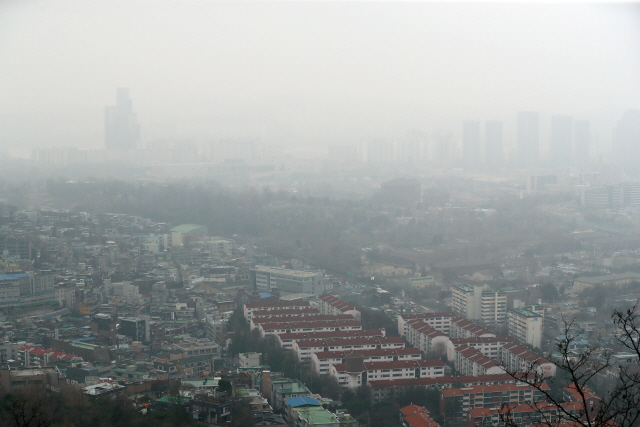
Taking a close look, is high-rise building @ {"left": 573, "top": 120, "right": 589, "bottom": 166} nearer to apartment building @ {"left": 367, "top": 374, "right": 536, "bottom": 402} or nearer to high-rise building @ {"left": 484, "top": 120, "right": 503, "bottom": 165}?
high-rise building @ {"left": 484, "top": 120, "right": 503, "bottom": 165}

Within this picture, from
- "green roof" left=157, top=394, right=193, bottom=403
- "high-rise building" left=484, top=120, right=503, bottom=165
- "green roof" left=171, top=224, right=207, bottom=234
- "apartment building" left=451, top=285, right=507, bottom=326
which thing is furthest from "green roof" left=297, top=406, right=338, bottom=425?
"high-rise building" left=484, top=120, right=503, bottom=165

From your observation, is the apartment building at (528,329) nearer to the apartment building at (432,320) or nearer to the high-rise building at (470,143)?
the apartment building at (432,320)

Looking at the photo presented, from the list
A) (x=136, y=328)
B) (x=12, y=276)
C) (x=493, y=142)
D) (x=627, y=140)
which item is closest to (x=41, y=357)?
(x=136, y=328)

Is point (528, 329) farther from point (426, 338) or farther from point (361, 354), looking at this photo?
point (361, 354)

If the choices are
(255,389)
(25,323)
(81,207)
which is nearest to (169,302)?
(25,323)

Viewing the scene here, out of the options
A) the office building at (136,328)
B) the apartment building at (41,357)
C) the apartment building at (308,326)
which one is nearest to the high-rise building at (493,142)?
the apartment building at (308,326)

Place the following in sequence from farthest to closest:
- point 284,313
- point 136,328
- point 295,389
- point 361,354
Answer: point 284,313, point 136,328, point 361,354, point 295,389

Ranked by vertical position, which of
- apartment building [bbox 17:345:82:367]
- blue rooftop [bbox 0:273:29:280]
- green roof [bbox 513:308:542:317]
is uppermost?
blue rooftop [bbox 0:273:29:280]
